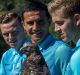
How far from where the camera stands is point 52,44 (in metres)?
5.31

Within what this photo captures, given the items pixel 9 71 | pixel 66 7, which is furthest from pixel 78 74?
pixel 9 71

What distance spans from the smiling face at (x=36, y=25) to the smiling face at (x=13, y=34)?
0.66 feet

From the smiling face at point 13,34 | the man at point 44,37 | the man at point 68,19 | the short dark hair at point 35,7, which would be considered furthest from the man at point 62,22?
the smiling face at point 13,34

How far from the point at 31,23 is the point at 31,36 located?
0.15m

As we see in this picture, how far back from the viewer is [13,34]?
5.62 meters

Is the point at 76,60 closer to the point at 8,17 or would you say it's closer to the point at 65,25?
the point at 65,25

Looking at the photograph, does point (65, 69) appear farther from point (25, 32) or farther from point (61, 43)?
point (25, 32)

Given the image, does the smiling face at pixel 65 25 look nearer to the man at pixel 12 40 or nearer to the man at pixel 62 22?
the man at pixel 62 22

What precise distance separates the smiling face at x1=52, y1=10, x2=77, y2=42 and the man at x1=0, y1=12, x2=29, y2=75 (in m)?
1.07

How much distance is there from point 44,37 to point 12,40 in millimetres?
422

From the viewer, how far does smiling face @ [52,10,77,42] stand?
4457 millimetres

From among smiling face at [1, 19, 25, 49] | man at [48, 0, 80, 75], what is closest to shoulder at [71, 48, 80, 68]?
man at [48, 0, 80, 75]

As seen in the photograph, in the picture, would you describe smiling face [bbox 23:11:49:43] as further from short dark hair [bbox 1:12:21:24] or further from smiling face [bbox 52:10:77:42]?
smiling face [bbox 52:10:77:42]

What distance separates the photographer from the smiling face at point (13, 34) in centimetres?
557
